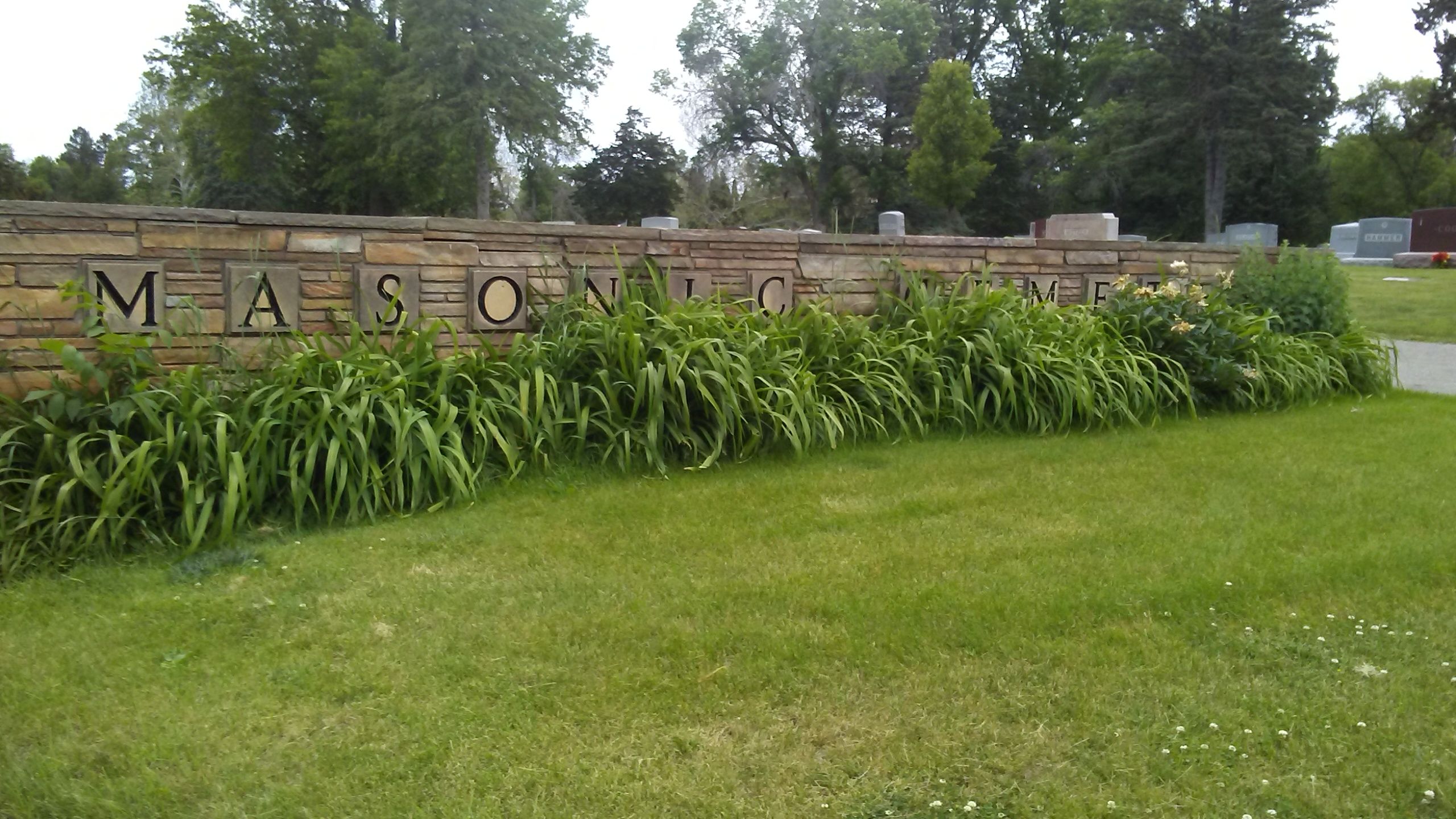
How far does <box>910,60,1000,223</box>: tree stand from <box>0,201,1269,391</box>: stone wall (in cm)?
3239

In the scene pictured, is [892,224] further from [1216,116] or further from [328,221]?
[1216,116]

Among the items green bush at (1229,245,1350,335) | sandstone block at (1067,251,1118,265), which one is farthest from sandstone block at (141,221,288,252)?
green bush at (1229,245,1350,335)

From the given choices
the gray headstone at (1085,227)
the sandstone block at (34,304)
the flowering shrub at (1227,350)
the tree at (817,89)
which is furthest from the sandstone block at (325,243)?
the tree at (817,89)

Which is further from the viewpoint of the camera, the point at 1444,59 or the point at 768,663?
the point at 1444,59

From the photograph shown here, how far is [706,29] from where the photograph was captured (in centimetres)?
4666

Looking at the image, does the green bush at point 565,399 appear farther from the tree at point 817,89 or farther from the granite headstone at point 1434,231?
the tree at point 817,89

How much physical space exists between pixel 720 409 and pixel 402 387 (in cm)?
144

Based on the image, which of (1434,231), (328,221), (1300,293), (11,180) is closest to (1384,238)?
(1434,231)

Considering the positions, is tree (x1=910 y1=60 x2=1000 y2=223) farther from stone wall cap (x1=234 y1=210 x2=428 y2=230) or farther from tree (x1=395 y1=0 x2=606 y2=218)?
stone wall cap (x1=234 y1=210 x2=428 y2=230)

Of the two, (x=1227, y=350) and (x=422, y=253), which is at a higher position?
(x=422, y=253)

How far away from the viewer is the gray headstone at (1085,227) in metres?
9.04

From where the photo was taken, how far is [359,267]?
5312 mm

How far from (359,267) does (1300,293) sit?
6.52 m

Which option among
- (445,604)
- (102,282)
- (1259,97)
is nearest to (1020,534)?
(445,604)
